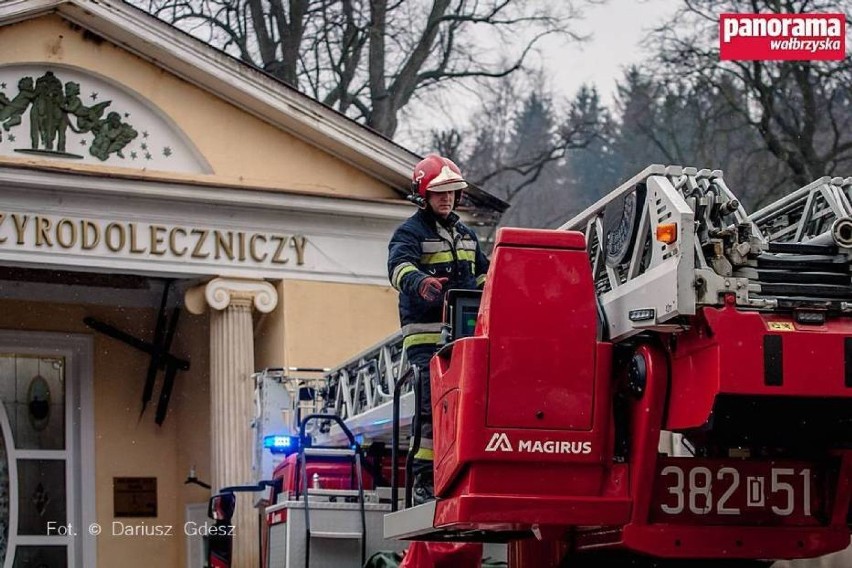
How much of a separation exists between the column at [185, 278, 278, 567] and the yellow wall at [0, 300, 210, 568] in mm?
1747

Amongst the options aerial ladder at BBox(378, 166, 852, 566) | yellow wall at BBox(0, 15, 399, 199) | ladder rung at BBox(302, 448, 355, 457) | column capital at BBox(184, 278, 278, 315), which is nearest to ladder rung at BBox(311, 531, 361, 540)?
ladder rung at BBox(302, 448, 355, 457)

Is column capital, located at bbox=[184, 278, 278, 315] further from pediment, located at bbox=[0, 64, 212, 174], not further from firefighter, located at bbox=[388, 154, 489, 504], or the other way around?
firefighter, located at bbox=[388, 154, 489, 504]

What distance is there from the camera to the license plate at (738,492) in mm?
6324

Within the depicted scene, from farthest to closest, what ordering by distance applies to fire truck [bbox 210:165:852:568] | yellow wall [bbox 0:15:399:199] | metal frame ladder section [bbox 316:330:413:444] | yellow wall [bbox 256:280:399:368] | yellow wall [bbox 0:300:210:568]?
1. yellow wall [bbox 0:300:210:568]
2. yellow wall [bbox 256:280:399:368]
3. yellow wall [bbox 0:15:399:199]
4. metal frame ladder section [bbox 316:330:413:444]
5. fire truck [bbox 210:165:852:568]

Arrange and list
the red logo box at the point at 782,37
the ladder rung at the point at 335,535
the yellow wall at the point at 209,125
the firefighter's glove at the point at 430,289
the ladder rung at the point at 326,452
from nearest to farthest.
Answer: the firefighter's glove at the point at 430,289 < the ladder rung at the point at 335,535 < the ladder rung at the point at 326,452 < the yellow wall at the point at 209,125 < the red logo box at the point at 782,37

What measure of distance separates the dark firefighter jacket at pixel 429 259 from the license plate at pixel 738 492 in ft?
6.50

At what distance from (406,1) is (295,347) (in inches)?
487

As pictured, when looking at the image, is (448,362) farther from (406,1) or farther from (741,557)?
(406,1)

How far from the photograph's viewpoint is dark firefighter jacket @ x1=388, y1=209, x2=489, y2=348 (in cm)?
805

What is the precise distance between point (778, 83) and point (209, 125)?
36.6 ft

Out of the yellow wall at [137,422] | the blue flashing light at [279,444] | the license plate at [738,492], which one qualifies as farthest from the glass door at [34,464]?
the license plate at [738,492]

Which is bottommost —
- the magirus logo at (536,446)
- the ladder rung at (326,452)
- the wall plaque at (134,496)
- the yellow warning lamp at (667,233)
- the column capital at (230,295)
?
the wall plaque at (134,496)

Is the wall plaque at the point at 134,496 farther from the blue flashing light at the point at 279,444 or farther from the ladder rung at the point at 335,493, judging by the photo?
the ladder rung at the point at 335,493

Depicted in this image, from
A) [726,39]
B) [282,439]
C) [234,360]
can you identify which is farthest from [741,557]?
[726,39]
